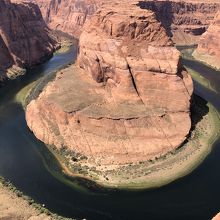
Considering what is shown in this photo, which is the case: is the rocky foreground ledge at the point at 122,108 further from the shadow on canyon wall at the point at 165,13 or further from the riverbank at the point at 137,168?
the shadow on canyon wall at the point at 165,13

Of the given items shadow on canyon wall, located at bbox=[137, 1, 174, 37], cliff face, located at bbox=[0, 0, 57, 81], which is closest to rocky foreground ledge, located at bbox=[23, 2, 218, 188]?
cliff face, located at bbox=[0, 0, 57, 81]

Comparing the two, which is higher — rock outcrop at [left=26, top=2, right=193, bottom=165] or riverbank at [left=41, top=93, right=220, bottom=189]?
rock outcrop at [left=26, top=2, right=193, bottom=165]

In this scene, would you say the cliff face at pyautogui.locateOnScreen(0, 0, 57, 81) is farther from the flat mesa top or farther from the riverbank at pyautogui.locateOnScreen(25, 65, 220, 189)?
the riverbank at pyautogui.locateOnScreen(25, 65, 220, 189)

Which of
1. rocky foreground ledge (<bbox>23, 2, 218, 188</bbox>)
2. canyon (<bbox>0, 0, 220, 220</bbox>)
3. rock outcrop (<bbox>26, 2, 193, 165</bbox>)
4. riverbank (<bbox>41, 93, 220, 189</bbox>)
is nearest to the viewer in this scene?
riverbank (<bbox>41, 93, 220, 189</bbox>)

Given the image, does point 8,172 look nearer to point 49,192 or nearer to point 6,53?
point 49,192

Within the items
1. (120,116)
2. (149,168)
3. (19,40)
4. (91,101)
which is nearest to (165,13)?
(19,40)

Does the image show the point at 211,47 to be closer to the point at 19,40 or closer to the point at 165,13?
the point at 165,13
